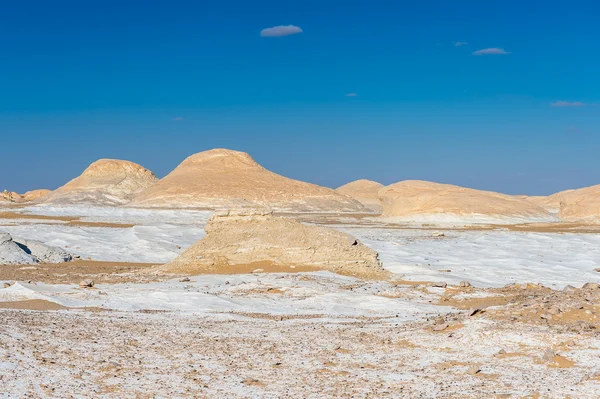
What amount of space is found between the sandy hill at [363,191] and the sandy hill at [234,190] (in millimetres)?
18251

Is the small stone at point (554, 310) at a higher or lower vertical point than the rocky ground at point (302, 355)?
higher

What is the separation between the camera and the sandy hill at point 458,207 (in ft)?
183

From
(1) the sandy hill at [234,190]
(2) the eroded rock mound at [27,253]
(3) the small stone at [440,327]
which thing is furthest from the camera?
(1) the sandy hill at [234,190]

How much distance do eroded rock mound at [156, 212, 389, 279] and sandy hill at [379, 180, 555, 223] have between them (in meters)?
34.4

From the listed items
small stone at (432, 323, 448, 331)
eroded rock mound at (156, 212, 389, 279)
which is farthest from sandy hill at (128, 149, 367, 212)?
small stone at (432, 323, 448, 331)

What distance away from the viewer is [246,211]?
75.4 feet

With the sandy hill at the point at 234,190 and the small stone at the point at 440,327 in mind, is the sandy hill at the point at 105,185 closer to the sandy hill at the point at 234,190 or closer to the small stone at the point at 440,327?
the sandy hill at the point at 234,190

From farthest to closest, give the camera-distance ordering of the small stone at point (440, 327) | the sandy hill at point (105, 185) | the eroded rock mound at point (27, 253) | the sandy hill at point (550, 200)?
the sandy hill at point (550, 200), the sandy hill at point (105, 185), the eroded rock mound at point (27, 253), the small stone at point (440, 327)

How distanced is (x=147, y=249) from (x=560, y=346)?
21222 millimetres

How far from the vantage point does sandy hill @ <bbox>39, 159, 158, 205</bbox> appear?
97744mm

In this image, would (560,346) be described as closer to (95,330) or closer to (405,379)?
(405,379)

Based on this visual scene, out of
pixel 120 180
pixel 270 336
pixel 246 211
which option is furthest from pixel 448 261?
pixel 120 180

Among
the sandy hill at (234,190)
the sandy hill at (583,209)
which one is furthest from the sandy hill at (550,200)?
the sandy hill at (583,209)

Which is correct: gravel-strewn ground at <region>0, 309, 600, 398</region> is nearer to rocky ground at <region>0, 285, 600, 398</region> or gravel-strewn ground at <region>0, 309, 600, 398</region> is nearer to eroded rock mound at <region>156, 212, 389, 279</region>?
rocky ground at <region>0, 285, 600, 398</region>
